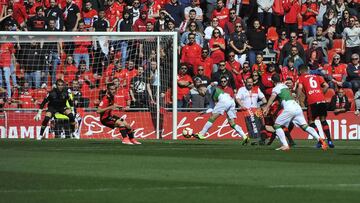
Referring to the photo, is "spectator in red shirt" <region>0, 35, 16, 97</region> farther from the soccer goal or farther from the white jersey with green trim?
the white jersey with green trim

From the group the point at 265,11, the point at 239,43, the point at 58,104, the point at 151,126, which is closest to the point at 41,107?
the point at 58,104

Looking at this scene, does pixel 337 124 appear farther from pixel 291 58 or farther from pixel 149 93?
pixel 149 93

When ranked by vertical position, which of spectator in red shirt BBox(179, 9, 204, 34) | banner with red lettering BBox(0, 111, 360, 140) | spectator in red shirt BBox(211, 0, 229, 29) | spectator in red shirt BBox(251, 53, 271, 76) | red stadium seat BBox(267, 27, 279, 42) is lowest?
banner with red lettering BBox(0, 111, 360, 140)

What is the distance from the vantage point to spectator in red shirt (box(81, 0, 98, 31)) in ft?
111

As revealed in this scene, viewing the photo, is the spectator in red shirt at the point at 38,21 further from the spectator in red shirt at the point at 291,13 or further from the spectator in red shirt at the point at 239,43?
the spectator in red shirt at the point at 291,13

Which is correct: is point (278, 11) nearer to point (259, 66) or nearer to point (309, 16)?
point (309, 16)

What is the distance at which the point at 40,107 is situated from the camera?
96.0 ft

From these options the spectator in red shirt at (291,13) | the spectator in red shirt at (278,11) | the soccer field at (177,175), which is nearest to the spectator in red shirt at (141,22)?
the spectator in red shirt at (278,11)

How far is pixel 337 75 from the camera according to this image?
1280 inches

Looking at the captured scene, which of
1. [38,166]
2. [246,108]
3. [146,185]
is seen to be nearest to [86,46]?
[246,108]

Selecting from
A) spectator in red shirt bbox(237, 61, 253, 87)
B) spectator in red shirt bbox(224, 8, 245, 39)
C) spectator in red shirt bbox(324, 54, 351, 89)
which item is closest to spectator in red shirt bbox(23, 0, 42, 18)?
spectator in red shirt bbox(224, 8, 245, 39)

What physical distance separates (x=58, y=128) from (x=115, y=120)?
20.3ft

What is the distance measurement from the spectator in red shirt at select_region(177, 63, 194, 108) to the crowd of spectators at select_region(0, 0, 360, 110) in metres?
0.03

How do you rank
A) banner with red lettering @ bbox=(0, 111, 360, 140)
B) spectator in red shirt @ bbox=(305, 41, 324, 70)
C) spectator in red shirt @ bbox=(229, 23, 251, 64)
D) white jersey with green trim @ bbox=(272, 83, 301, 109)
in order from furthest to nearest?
1. spectator in red shirt @ bbox=(229, 23, 251, 64)
2. spectator in red shirt @ bbox=(305, 41, 324, 70)
3. banner with red lettering @ bbox=(0, 111, 360, 140)
4. white jersey with green trim @ bbox=(272, 83, 301, 109)
